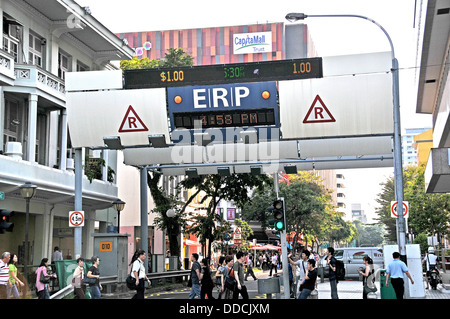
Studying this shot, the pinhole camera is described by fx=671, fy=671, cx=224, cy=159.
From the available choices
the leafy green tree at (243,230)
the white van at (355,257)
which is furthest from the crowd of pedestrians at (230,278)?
the leafy green tree at (243,230)

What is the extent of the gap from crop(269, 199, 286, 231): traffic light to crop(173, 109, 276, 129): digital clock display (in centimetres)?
292

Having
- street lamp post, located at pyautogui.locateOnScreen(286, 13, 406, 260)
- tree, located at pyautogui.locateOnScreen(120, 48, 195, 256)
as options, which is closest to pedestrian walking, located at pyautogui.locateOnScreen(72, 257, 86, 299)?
street lamp post, located at pyautogui.locateOnScreen(286, 13, 406, 260)

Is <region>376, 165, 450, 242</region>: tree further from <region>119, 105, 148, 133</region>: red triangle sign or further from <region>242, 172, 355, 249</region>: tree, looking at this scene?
<region>119, 105, 148, 133</region>: red triangle sign

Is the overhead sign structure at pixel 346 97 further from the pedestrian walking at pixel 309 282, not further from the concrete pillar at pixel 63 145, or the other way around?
the concrete pillar at pixel 63 145

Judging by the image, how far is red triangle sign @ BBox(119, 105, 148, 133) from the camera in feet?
80.0

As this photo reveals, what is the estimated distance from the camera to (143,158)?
97.1 ft

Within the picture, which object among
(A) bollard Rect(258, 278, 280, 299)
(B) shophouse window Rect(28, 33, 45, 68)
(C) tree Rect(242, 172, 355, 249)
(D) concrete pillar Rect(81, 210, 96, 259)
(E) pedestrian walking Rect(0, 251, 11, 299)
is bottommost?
(A) bollard Rect(258, 278, 280, 299)

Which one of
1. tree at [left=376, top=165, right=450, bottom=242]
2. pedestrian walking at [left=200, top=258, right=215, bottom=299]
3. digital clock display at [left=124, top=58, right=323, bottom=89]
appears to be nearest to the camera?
pedestrian walking at [left=200, top=258, right=215, bottom=299]

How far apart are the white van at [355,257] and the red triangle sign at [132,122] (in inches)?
702

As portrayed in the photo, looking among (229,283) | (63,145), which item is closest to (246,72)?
(229,283)

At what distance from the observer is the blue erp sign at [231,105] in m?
23.4

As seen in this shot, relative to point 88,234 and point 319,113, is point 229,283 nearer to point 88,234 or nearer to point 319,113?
point 319,113

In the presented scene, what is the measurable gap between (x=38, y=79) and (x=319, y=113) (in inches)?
536
